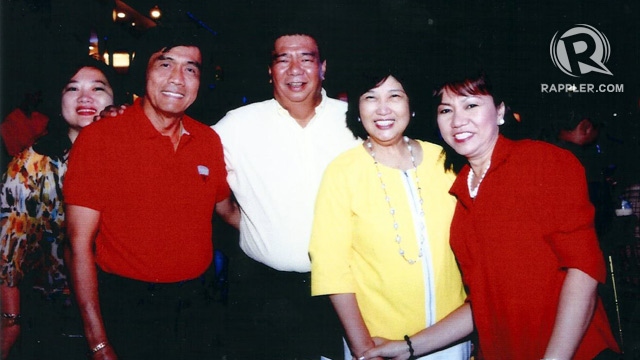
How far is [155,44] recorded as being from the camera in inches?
96.4

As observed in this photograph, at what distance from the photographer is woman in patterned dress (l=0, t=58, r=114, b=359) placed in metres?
2.42

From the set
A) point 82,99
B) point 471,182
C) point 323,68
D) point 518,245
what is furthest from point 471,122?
point 82,99

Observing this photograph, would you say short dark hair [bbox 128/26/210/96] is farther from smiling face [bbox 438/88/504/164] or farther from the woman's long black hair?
smiling face [bbox 438/88/504/164]

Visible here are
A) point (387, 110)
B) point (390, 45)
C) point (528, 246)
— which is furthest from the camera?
point (390, 45)

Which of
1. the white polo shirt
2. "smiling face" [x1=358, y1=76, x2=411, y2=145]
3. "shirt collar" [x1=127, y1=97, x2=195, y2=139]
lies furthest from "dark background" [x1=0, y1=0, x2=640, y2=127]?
"shirt collar" [x1=127, y1=97, x2=195, y2=139]

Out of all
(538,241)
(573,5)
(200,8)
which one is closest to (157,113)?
(200,8)

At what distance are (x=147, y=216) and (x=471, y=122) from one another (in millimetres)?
1690

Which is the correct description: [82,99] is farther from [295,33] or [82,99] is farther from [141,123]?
[295,33]

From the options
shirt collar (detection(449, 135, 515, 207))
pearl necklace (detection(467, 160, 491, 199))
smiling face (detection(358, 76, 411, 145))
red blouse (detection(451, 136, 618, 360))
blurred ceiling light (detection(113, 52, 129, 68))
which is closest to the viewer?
red blouse (detection(451, 136, 618, 360))

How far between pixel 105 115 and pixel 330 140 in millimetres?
1266

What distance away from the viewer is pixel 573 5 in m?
3.45

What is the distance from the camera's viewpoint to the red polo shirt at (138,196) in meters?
2.23

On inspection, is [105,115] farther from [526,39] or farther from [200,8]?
[526,39]

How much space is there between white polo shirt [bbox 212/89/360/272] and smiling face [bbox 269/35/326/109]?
0.27ft
